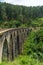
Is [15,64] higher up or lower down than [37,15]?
higher up

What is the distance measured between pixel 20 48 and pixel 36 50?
381 centimetres

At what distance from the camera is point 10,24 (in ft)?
160

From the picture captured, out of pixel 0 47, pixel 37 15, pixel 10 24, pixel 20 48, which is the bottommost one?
pixel 37 15

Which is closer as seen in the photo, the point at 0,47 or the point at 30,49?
the point at 0,47

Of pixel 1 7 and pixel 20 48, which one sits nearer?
pixel 20 48

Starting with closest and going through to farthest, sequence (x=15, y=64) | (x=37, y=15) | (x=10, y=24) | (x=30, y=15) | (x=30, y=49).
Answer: (x=15, y=64) < (x=30, y=49) < (x=10, y=24) < (x=30, y=15) < (x=37, y=15)

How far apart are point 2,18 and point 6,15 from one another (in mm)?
2310

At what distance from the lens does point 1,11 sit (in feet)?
198

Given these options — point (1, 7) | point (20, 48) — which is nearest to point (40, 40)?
point (20, 48)

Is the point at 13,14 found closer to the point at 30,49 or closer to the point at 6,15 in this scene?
the point at 6,15

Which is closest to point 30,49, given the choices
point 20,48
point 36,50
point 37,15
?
point 36,50

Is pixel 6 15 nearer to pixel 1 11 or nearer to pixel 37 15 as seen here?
pixel 1 11

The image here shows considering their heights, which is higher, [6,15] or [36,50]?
[36,50]

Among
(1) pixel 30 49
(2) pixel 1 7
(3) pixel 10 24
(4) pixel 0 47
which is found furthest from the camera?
(2) pixel 1 7
